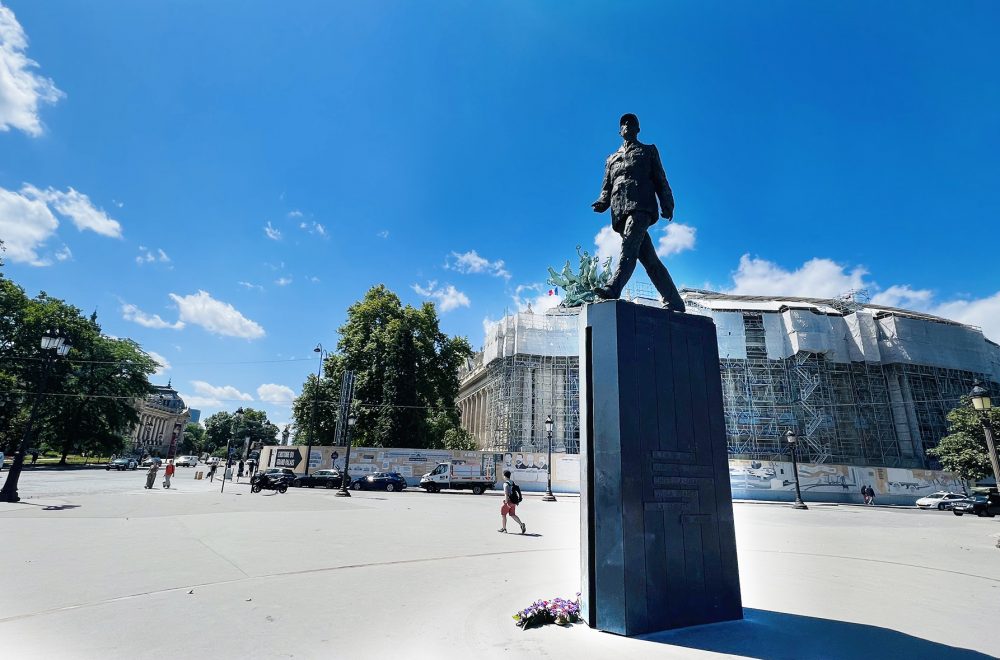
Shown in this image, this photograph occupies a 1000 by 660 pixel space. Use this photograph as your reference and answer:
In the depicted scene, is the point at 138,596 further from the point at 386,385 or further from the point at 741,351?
the point at 741,351

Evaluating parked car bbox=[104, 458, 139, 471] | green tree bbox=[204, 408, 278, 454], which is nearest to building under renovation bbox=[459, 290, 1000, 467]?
parked car bbox=[104, 458, 139, 471]

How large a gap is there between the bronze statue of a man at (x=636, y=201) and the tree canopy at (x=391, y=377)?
3028 centimetres

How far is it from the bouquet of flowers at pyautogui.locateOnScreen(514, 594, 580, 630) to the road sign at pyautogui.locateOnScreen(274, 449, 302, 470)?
34.2 metres

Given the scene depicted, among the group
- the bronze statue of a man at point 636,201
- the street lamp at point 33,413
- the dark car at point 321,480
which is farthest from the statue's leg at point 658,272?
the dark car at point 321,480

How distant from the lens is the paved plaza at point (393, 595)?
383 cm

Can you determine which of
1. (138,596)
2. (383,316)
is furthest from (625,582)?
(383,316)

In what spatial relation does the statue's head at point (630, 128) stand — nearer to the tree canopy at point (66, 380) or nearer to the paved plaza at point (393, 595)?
the paved plaza at point (393, 595)

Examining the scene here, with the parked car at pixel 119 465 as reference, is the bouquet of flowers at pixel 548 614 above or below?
above

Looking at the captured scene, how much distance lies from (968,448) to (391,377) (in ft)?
119

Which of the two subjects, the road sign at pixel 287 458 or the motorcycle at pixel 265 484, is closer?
the motorcycle at pixel 265 484

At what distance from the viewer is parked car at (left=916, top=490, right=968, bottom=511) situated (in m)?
28.1

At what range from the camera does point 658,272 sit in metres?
5.83

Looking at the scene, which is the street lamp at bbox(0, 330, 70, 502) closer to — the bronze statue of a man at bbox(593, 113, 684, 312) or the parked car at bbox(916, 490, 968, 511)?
the bronze statue of a man at bbox(593, 113, 684, 312)

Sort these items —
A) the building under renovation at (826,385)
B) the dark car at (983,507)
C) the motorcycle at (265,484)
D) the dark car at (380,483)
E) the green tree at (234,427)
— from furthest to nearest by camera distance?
the green tree at (234,427)
the building under renovation at (826,385)
the dark car at (380,483)
the dark car at (983,507)
the motorcycle at (265,484)
